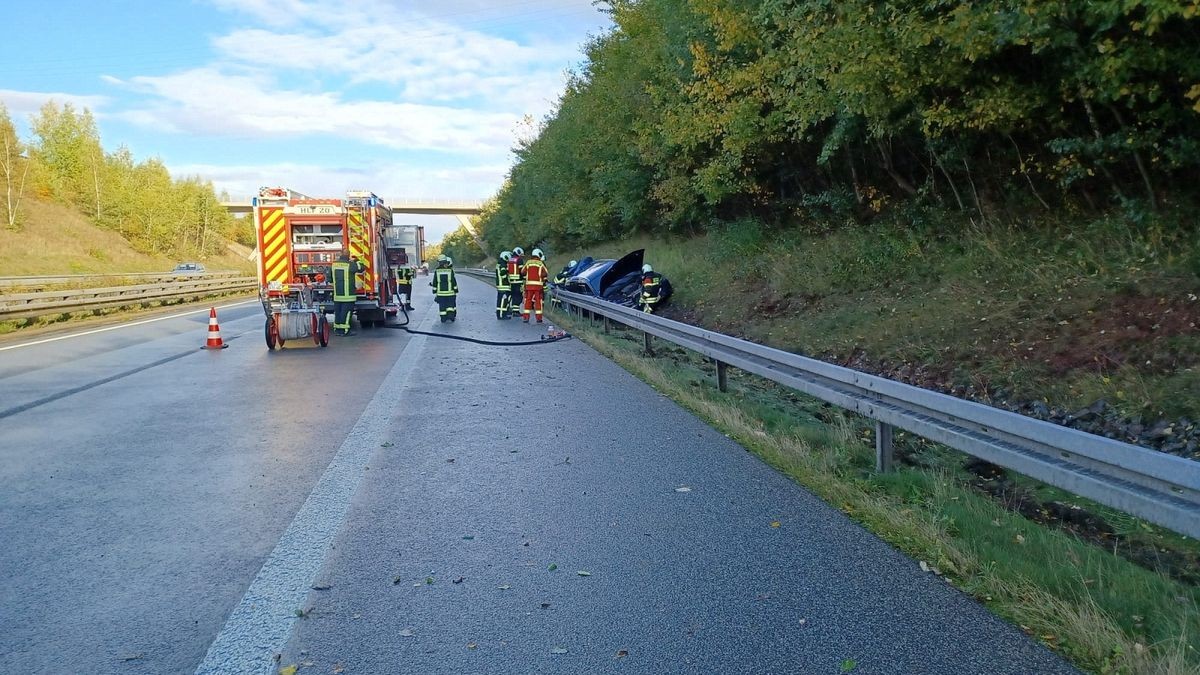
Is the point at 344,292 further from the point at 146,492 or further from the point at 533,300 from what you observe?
the point at 146,492

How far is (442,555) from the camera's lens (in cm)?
471

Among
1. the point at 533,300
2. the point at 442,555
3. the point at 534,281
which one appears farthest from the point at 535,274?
the point at 442,555

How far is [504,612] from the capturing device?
3951 millimetres

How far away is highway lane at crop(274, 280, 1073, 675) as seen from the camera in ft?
11.5

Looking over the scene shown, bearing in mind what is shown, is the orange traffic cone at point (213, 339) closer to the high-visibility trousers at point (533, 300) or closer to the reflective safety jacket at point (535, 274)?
the reflective safety jacket at point (535, 274)

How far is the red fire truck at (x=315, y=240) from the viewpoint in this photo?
58.6 ft

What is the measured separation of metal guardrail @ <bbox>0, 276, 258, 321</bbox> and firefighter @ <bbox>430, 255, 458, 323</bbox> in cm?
973

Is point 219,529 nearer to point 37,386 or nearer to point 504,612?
point 504,612

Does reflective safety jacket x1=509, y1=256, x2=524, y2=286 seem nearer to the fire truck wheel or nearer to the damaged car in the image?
the damaged car

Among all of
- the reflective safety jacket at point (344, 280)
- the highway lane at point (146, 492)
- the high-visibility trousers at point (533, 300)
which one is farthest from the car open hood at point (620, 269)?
the highway lane at point (146, 492)

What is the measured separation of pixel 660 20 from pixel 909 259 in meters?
12.5

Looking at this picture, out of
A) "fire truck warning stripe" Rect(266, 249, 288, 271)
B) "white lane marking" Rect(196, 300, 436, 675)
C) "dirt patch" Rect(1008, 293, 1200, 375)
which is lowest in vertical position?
"white lane marking" Rect(196, 300, 436, 675)

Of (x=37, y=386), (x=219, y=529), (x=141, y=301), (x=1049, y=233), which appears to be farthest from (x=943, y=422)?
(x=141, y=301)

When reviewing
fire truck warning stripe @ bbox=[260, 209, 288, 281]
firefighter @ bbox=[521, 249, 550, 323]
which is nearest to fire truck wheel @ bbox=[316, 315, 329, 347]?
fire truck warning stripe @ bbox=[260, 209, 288, 281]
